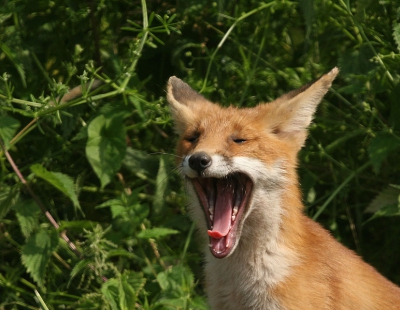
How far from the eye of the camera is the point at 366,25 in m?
5.70

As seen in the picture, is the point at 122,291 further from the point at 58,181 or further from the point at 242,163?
the point at 242,163

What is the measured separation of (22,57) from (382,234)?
2.81 metres

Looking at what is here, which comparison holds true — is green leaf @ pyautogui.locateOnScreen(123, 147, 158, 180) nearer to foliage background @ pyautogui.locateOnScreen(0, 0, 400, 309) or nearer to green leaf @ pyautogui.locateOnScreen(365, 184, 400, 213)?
foliage background @ pyautogui.locateOnScreen(0, 0, 400, 309)

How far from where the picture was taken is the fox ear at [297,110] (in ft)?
14.9

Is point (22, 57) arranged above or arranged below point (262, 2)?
below

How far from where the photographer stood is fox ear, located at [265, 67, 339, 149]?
4.53 metres

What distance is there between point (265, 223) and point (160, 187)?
4.36 ft

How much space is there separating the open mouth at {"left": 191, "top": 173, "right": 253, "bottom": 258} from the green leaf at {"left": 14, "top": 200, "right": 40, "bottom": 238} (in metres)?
1.30

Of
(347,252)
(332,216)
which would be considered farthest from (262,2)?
(347,252)

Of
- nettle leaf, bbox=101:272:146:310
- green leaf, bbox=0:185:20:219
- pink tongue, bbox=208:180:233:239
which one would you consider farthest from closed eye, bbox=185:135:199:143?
green leaf, bbox=0:185:20:219

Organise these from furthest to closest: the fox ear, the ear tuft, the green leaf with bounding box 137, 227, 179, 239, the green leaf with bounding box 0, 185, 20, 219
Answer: the green leaf with bounding box 0, 185, 20, 219 < the green leaf with bounding box 137, 227, 179, 239 < the ear tuft < the fox ear

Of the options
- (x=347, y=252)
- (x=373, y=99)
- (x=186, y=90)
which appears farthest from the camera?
(x=373, y=99)

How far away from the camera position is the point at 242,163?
4277 mm

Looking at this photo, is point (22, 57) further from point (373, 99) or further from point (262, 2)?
point (373, 99)
